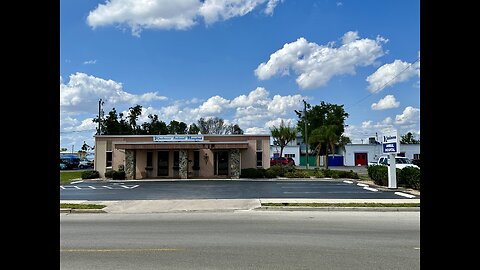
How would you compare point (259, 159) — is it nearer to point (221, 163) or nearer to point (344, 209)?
point (221, 163)

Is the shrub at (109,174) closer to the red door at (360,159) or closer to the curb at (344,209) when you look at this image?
the curb at (344,209)

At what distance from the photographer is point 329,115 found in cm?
7881

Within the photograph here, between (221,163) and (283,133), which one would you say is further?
(283,133)

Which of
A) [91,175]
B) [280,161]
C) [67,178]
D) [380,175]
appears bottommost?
[67,178]

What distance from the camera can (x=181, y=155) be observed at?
3259 cm

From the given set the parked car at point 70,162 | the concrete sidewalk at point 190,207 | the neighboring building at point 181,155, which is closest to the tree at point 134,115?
the parked car at point 70,162

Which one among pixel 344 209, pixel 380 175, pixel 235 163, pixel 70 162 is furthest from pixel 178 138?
pixel 70 162

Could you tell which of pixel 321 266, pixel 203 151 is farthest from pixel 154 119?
pixel 321 266

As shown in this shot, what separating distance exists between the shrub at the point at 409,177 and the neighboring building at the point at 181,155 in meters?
13.7

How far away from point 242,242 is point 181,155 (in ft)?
81.7

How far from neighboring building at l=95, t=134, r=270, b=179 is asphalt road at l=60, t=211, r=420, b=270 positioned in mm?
19447

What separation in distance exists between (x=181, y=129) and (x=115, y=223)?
78211 mm
